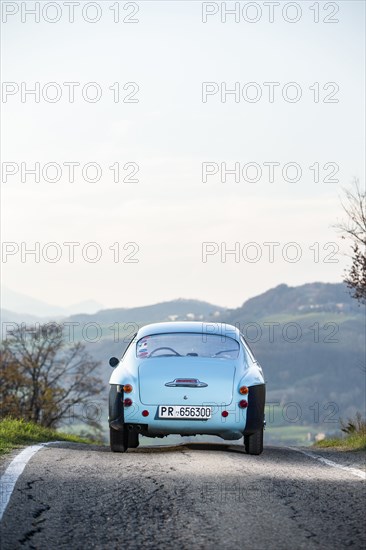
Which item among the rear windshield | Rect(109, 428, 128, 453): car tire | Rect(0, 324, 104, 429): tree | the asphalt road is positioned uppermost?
the rear windshield

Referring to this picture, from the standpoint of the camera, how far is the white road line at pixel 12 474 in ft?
21.4

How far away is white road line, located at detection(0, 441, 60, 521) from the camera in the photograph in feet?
21.4

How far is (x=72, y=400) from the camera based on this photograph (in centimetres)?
5144

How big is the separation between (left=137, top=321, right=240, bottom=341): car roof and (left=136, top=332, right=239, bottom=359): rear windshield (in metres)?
0.06

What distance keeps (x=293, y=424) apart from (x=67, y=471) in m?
186

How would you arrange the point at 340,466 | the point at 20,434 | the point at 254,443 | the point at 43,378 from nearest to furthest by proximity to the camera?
the point at 340,466
the point at 254,443
the point at 20,434
the point at 43,378

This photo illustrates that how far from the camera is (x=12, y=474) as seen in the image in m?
7.96

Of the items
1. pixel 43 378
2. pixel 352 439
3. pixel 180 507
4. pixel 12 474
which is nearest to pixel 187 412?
pixel 12 474

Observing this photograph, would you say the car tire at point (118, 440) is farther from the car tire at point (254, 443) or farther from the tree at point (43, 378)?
the tree at point (43, 378)

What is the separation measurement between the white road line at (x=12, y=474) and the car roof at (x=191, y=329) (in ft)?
7.37

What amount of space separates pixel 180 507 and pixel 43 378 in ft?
157

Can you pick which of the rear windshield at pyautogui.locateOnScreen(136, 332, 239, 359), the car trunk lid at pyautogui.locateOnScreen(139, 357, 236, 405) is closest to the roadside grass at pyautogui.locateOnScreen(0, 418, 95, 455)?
the car trunk lid at pyautogui.locateOnScreen(139, 357, 236, 405)

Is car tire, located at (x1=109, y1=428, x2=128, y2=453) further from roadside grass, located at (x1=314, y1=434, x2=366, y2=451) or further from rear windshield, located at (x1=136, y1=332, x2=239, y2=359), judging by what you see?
roadside grass, located at (x1=314, y1=434, x2=366, y2=451)

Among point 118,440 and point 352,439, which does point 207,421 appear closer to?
point 118,440
